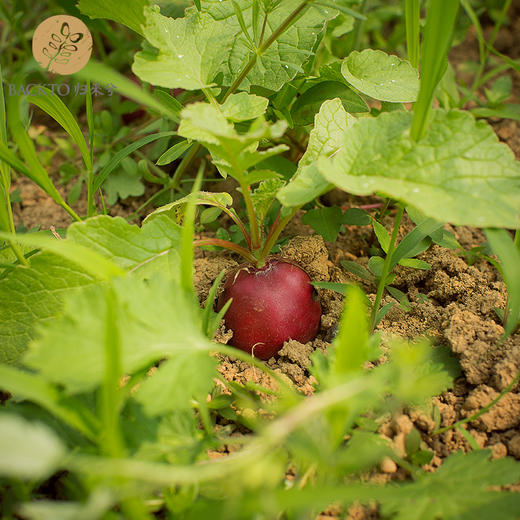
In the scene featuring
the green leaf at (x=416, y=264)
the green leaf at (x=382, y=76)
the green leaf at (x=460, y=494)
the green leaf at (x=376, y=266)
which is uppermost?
the green leaf at (x=382, y=76)

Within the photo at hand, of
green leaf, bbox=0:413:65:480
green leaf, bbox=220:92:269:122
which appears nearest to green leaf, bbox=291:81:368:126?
green leaf, bbox=220:92:269:122

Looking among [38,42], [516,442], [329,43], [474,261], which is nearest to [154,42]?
[38,42]

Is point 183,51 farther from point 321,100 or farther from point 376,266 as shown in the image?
point 376,266

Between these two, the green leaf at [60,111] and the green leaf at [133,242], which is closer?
the green leaf at [133,242]

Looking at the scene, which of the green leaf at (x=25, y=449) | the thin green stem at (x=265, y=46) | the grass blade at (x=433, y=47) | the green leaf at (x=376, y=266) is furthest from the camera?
the green leaf at (x=376, y=266)

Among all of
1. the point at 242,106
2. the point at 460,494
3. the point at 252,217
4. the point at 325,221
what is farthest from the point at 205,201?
the point at 460,494

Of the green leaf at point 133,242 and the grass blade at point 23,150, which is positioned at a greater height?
the grass blade at point 23,150

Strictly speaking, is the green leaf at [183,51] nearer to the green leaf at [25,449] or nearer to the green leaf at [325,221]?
the green leaf at [325,221]

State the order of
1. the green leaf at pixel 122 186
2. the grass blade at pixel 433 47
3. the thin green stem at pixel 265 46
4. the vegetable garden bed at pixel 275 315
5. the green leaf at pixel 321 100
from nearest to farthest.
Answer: the vegetable garden bed at pixel 275 315 → the grass blade at pixel 433 47 → the thin green stem at pixel 265 46 → the green leaf at pixel 321 100 → the green leaf at pixel 122 186

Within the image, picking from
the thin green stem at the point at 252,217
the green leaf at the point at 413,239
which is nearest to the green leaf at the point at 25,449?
the thin green stem at the point at 252,217
